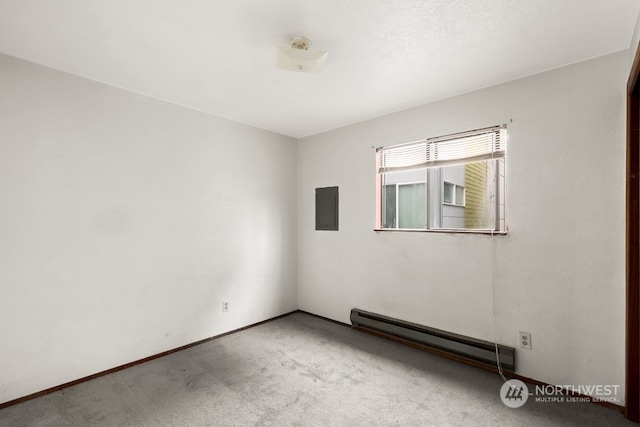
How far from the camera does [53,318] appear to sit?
224 cm

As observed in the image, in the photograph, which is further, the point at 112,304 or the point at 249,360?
the point at 249,360

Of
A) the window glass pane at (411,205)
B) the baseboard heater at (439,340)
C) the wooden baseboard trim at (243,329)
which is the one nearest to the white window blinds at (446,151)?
the window glass pane at (411,205)

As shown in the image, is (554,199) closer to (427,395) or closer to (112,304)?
(427,395)

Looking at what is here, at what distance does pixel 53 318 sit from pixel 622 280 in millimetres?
4169

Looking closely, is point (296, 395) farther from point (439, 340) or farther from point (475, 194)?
point (475, 194)

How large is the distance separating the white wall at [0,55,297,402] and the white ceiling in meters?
0.37

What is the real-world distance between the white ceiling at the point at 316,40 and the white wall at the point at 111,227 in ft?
1.21

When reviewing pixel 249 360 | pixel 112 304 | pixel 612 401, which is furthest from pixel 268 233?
pixel 612 401

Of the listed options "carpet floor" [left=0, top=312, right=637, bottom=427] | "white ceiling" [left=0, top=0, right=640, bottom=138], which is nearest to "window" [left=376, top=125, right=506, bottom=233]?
"white ceiling" [left=0, top=0, right=640, bottom=138]

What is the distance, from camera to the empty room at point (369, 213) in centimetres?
187

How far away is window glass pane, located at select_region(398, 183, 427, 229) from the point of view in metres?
3.86

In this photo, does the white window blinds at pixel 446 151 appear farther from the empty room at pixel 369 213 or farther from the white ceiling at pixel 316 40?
the white ceiling at pixel 316 40

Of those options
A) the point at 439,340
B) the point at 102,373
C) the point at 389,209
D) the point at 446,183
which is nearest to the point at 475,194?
the point at 446,183

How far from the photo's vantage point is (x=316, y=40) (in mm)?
1929
